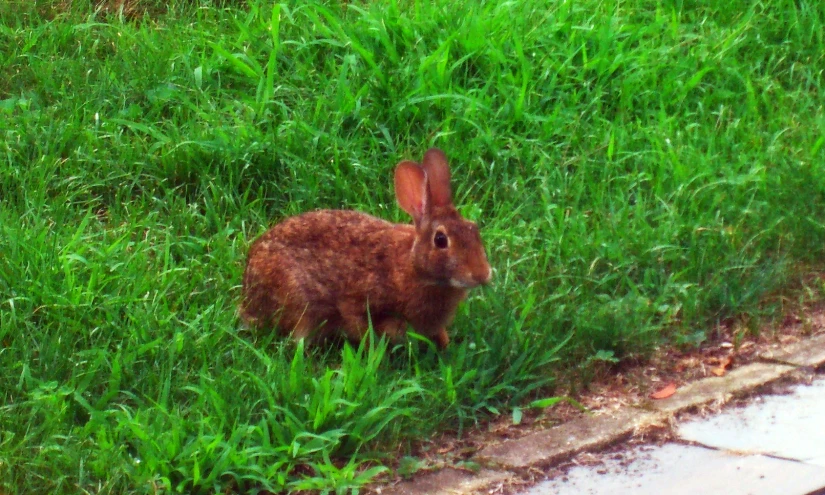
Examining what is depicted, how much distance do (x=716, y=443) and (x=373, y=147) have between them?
2395 millimetres

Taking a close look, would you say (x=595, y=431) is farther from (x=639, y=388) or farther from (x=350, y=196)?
(x=350, y=196)

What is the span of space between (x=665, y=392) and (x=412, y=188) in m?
1.20

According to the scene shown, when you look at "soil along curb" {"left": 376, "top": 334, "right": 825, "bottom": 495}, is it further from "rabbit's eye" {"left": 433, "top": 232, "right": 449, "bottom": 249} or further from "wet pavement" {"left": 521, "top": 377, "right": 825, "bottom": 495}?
"rabbit's eye" {"left": 433, "top": 232, "right": 449, "bottom": 249}

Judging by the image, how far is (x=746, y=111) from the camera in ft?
21.2

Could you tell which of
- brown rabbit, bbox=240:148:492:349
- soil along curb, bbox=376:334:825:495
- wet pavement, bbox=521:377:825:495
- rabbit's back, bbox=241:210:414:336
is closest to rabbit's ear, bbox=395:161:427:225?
brown rabbit, bbox=240:148:492:349

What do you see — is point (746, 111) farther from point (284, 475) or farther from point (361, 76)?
point (284, 475)

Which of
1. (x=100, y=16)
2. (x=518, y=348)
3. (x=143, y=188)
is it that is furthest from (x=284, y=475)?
(x=100, y=16)

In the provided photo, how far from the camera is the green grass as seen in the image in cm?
404

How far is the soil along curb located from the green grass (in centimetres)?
21

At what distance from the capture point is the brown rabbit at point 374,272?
4.71 metres

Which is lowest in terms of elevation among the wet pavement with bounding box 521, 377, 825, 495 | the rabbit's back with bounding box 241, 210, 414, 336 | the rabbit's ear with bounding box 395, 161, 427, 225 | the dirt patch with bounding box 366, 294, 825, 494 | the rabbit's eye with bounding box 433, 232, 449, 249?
the dirt patch with bounding box 366, 294, 825, 494

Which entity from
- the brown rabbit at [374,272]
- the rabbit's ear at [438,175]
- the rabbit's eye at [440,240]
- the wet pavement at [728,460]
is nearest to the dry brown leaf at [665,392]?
the wet pavement at [728,460]

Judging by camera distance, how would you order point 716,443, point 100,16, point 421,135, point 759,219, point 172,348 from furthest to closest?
point 100,16 < point 421,135 < point 759,219 < point 172,348 < point 716,443

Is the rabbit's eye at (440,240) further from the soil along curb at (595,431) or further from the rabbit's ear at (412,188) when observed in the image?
the soil along curb at (595,431)
